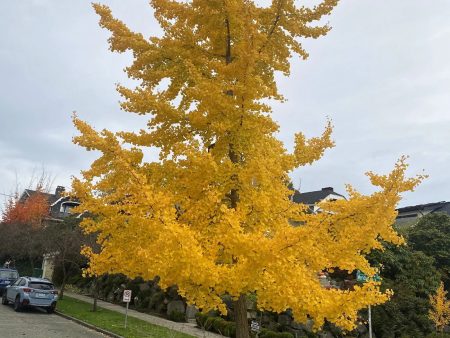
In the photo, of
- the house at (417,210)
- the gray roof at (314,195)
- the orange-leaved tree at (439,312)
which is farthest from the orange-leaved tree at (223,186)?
the gray roof at (314,195)

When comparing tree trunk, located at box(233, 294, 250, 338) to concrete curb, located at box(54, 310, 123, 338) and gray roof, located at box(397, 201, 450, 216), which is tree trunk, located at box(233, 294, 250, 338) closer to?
concrete curb, located at box(54, 310, 123, 338)

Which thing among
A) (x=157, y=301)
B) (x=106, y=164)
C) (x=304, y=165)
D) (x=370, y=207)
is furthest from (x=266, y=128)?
(x=157, y=301)

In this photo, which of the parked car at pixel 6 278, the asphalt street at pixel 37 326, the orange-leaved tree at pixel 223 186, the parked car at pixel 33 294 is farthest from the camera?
the parked car at pixel 6 278

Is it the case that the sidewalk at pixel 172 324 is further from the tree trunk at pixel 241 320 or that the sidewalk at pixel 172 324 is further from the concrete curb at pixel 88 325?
the tree trunk at pixel 241 320

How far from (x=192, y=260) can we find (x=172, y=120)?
325 cm

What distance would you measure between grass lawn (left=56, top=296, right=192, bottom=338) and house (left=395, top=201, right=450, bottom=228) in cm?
2676

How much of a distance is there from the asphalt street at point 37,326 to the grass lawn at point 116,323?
0.59 metres

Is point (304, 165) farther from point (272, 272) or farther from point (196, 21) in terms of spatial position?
point (196, 21)

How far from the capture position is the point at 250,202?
6609 millimetres

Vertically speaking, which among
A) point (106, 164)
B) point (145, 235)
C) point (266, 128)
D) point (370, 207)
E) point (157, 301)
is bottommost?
point (157, 301)

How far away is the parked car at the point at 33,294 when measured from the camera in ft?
59.8

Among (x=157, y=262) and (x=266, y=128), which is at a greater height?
(x=266, y=128)

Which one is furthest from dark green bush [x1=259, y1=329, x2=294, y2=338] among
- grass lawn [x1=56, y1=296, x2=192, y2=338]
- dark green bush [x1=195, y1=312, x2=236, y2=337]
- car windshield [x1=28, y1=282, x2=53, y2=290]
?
car windshield [x1=28, y1=282, x2=53, y2=290]

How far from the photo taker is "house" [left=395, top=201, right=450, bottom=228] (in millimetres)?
36438
